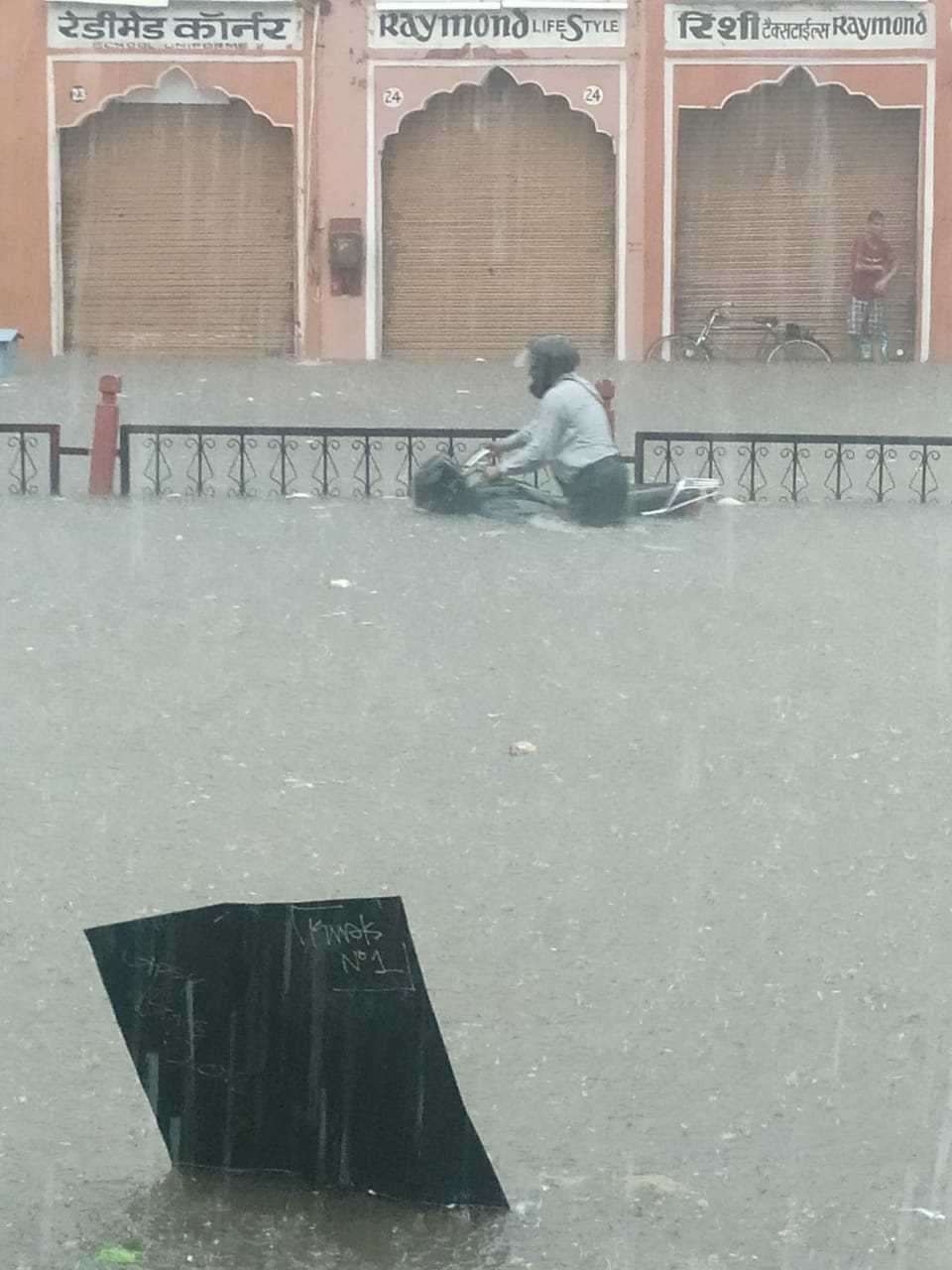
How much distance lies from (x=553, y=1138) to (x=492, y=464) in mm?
8520

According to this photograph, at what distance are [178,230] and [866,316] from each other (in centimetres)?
738

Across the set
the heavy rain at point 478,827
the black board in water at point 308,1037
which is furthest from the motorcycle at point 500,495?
the black board in water at point 308,1037

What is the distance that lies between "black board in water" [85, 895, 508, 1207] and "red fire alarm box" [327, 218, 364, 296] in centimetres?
2051

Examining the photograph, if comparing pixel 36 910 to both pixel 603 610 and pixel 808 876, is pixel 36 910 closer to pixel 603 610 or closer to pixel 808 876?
pixel 808 876

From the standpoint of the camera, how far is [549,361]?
12.4m

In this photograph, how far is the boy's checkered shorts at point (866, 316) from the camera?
935 inches

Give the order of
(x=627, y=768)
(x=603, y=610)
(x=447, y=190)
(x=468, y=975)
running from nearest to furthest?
(x=468, y=975) < (x=627, y=768) < (x=603, y=610) < (x=447, y=190)

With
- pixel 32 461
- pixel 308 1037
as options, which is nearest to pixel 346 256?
pixel 32 461

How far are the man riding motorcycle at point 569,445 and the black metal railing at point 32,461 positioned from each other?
8.16 feet

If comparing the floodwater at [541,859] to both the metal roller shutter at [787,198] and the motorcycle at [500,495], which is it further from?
the metal roller shutter at [787,198]

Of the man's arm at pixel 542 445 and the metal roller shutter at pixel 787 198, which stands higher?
the metal roller shutter at pixel 787 198

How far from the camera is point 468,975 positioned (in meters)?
4.90

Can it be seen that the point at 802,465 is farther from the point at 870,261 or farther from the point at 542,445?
the point at 870,261

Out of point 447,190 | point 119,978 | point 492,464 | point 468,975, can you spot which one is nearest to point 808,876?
point 468,975
